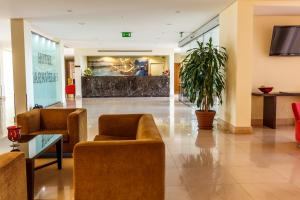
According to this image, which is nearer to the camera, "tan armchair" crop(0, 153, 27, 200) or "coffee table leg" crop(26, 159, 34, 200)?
"tan armchair" crop(0, 153, 27, 200)

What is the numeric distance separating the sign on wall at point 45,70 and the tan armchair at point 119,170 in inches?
330

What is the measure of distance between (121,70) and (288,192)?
17182 millimetres

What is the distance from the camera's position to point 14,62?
29.1ft

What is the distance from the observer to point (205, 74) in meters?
7.18

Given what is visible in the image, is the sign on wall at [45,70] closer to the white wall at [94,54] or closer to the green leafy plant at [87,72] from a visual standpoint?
the white wall at [94,54]

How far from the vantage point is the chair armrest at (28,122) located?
15.3ft

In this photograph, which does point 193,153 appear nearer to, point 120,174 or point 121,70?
point 120,174

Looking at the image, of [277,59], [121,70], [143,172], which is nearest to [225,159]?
[143,172]

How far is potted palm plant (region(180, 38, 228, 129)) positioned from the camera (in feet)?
23.6

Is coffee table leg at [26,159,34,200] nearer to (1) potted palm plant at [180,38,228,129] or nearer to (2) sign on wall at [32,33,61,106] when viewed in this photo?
(1) potted palm plant at [180,38,228,129]

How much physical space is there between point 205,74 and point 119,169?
4.95 meters

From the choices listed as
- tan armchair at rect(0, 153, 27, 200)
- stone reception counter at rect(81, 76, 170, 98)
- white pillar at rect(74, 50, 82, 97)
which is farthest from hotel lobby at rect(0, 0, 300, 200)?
stone reception counter at rect(81, 76, 170, 98)

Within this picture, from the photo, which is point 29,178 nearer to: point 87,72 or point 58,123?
point 58,123

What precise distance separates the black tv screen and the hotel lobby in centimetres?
3
